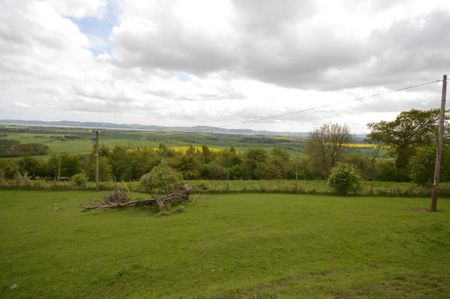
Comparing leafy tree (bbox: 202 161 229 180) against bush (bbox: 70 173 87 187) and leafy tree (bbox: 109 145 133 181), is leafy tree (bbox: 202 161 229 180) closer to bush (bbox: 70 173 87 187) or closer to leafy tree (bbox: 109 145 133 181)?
leafy tree (bbox: 109 145 133 181)

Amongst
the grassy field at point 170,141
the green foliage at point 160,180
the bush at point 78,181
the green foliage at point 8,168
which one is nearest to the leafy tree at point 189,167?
the grassy field at point 170,141

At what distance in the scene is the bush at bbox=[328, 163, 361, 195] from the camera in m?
28.4

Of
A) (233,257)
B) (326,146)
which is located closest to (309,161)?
(326,146)

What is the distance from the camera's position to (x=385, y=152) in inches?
1810

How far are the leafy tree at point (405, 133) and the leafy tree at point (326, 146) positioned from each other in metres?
4.86

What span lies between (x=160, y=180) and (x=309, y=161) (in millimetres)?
36667

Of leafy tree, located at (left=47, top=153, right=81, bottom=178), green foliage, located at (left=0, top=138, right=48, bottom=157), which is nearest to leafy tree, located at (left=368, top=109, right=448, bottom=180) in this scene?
leafy tree, located at (left=47, top=153, right=81, bottom=178)

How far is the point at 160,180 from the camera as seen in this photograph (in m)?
22.7

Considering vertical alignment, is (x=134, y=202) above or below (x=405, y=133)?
below

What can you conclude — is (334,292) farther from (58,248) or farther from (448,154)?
(448,154)

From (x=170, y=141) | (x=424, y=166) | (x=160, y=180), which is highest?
(x=424, y=166)

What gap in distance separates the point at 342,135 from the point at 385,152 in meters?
7.56

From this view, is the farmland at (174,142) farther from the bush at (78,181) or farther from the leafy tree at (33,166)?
the bush at (78,181)

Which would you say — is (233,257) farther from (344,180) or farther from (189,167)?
(189,167)
